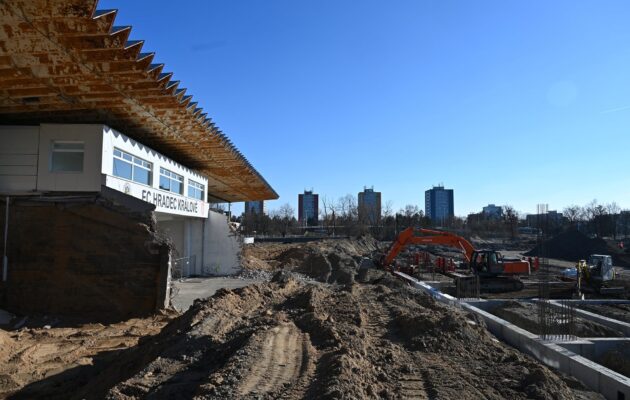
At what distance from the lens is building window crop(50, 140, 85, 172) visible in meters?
14.7

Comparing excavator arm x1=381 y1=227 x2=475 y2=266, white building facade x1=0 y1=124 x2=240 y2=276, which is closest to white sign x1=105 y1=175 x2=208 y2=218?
white building facade x1=0 y1=124 x2=240 y2=276

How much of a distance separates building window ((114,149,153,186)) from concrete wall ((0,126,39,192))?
7.77 feet

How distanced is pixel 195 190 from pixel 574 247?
45.2 metres

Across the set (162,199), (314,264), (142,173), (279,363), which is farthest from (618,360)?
(314,264)

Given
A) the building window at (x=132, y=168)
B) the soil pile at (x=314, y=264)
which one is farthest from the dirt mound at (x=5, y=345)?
the soil pile at (x=314, y=264)

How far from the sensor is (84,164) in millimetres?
14547

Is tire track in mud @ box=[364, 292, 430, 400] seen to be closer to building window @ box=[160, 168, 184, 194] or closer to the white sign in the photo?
the white sign

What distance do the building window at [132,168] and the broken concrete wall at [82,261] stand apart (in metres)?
1.90

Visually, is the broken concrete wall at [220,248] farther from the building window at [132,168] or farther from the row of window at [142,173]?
the building window at [132,168]

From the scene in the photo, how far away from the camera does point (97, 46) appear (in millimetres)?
10000

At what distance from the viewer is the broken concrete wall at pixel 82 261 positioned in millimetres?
13695

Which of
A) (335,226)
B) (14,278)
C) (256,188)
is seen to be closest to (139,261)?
(14,278)

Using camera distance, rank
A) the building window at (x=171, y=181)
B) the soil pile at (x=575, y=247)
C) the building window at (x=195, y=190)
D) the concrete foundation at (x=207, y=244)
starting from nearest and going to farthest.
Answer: the building window at (x=171, y=181)
the building window at (x=195, y=190)
the concrete foundation at (x=207, y=244)
the soil pile at (x=575, y=247)

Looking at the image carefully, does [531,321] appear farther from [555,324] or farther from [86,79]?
[86,79]
